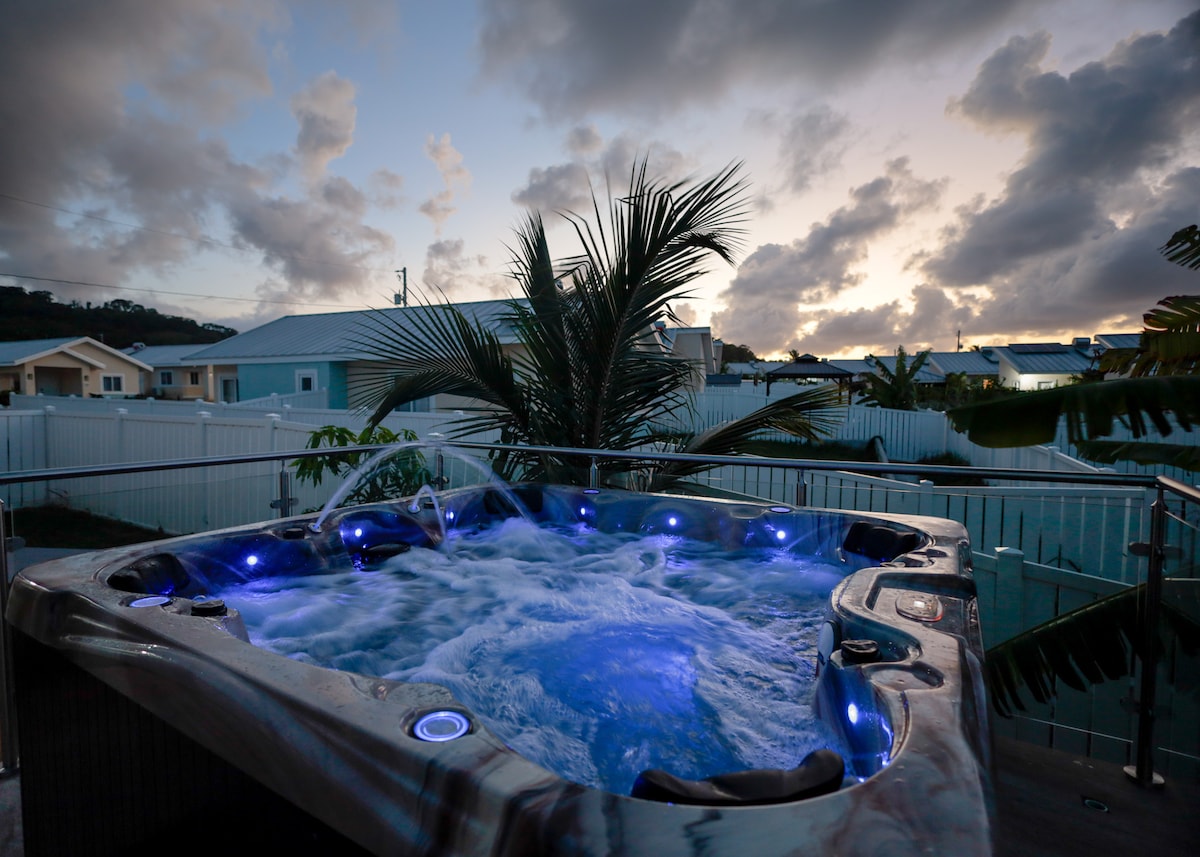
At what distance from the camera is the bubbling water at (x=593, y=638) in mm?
1531

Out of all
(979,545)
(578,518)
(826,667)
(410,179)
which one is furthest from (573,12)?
(826,667)

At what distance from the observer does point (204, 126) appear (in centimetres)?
1044

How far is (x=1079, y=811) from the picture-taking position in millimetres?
1715

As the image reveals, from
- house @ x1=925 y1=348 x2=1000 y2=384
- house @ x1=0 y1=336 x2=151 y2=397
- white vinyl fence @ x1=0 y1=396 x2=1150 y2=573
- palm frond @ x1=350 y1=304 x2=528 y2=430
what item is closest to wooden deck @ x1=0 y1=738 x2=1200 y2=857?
white vinyl fence @ x1=0 y1=396 x2=1150 y2=573

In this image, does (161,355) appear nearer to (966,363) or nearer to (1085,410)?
(1085,410)

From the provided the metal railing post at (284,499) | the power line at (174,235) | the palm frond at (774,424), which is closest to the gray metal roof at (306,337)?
the power line at (174,235)

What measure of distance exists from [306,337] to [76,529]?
387 inches

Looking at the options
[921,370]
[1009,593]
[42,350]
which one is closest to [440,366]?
[1009,593]

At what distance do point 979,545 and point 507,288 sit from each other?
3400 mm

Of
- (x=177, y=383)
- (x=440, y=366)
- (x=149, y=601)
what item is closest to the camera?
(x=149, y=601)

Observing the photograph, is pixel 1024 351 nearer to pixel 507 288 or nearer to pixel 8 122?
pixel 507 288

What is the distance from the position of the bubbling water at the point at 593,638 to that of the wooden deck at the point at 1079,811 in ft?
1.98

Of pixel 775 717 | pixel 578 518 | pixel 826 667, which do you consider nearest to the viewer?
pixel 826 667

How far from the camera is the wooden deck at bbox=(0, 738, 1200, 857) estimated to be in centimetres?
157
